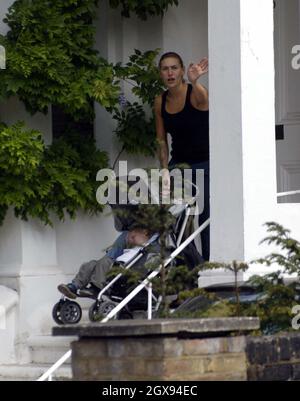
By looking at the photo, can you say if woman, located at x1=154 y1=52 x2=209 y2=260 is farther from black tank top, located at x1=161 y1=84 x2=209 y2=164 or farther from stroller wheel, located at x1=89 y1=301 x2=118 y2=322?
stroller wheel, located at x1=89 y1=301 x2=118 y2=322

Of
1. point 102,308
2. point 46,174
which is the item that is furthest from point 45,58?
point 102,308

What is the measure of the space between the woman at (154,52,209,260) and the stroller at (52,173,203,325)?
0.25m

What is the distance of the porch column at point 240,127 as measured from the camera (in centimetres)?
897

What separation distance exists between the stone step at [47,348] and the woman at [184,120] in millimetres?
1256

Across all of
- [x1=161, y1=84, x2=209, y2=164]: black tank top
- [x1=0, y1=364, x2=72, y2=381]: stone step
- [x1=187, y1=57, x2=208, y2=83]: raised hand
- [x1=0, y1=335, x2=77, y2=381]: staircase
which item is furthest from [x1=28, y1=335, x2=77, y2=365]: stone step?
[x1=187, y1=57, x2=208, y2=83]: raised hand

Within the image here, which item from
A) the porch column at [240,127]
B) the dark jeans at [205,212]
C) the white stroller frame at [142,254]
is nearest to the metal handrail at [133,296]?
the white stroller frame at [142,254]

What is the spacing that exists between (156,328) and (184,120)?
4.21m

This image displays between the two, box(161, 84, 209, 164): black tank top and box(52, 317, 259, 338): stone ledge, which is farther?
box(161, 84, 209, 164): black tank top

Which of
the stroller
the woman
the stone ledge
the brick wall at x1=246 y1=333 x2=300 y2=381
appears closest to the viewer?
the stone ledge

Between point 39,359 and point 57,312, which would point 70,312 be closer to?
point 57,312

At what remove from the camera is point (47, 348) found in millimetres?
10383

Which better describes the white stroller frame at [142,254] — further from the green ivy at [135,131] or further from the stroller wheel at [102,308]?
the green ivy at [135,131]

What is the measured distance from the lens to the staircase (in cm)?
998
